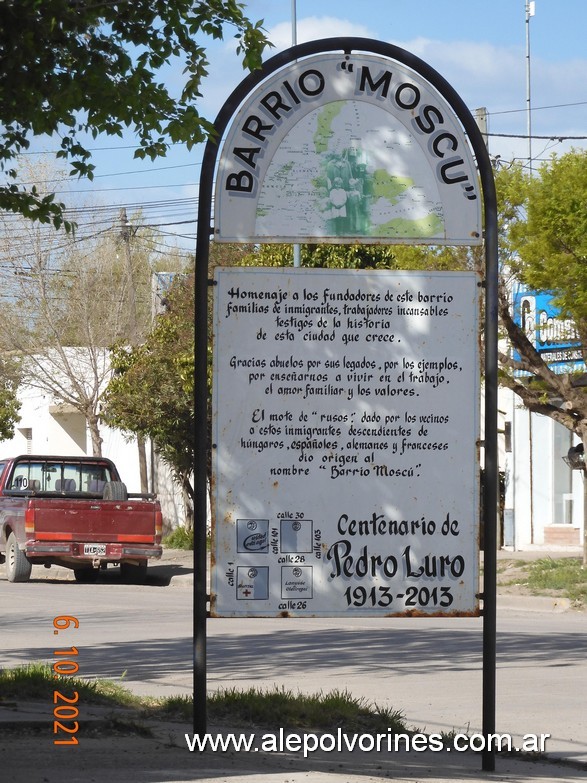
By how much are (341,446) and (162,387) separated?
66.0ft

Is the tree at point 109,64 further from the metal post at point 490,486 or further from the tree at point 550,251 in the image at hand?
the tree at point 550,251

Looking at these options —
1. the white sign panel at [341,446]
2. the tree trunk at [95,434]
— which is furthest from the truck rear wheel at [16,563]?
the white sign panel at [341,446]

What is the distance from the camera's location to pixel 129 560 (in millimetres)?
20531

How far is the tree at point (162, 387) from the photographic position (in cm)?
2647

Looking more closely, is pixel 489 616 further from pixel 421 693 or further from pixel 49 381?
pixel 49 381

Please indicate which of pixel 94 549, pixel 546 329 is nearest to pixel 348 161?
pixel 94 549

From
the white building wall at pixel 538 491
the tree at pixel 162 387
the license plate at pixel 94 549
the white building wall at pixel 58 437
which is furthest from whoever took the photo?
the white building wall at pixel 58 437

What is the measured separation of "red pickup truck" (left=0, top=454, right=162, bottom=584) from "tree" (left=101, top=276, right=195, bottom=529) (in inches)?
190

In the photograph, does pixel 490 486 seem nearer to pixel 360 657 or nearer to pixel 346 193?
pixel 346 193

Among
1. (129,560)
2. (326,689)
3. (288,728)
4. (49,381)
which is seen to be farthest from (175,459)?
(288,728)

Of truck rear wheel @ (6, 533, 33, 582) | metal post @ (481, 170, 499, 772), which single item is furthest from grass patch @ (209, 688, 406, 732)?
truck rear wheel @ (6, 533, 33, 582)

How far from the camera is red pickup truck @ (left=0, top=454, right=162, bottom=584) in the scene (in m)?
20.0

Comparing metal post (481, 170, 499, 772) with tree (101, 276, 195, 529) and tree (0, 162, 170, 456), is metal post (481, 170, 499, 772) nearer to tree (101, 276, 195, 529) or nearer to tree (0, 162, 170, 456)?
tree (101, 276, 195, 529)

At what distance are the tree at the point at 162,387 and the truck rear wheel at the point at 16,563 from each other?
19.6ft
